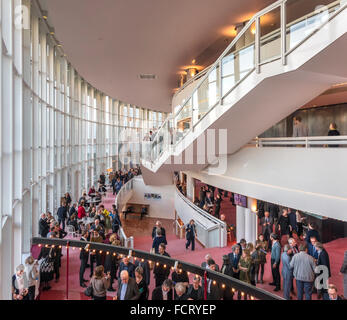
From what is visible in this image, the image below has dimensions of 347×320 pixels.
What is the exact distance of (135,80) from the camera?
24453 mm

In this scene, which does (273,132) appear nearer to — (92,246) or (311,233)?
(311,233)

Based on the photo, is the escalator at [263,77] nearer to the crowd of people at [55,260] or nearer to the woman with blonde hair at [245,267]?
the woman with blonde hair at [245,267]

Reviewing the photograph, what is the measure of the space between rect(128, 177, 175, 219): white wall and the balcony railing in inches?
654

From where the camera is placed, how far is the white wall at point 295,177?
776 cm

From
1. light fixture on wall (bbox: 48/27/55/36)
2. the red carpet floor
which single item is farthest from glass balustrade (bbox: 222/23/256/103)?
light fixture on wall (bbox: 48/27/55/36)

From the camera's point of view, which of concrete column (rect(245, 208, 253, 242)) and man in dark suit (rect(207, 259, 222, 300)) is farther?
concrete column (rect(245, 208, 253, 242))

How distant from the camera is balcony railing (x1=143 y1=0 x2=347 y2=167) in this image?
244 inches

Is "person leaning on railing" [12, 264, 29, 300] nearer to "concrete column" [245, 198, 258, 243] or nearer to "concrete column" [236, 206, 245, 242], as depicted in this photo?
"concrete column" [245, 198, 258, 243]

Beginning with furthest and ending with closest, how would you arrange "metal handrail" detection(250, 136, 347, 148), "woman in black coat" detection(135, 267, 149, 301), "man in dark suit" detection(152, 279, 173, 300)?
"metal handrail" detection(250, 136, 347, 148) < "woman in black coat" detection(135, 267, 149, 301) < "man in dark suit" detection(152, 279, 173, 300)

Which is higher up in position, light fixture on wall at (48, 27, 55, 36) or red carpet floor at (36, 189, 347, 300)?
light fixture on wall at (48, 27, 55, 36)

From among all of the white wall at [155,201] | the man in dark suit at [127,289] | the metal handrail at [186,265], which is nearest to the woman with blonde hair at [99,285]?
the man in dark suit at [127,289]

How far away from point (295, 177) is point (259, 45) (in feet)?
12.9

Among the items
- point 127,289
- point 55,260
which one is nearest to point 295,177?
point 127,289

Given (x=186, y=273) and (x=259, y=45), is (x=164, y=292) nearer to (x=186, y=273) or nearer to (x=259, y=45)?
(x=186, y=273)
